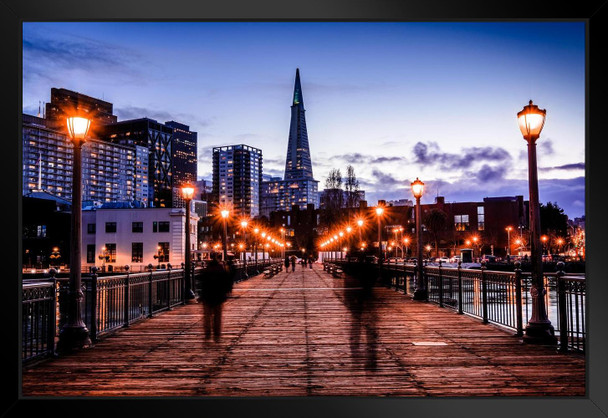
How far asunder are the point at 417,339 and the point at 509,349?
72.9 inches

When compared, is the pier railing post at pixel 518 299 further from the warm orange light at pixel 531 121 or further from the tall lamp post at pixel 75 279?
the tall lamp post at pixel 75 279

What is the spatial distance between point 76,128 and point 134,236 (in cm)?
6608

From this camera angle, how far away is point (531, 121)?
1069cm

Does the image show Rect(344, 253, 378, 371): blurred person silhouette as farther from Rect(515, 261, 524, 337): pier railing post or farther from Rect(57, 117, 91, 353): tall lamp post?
Rect(57, 117, 91, 353): tall lamp post

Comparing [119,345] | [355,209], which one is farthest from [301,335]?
[355,209]

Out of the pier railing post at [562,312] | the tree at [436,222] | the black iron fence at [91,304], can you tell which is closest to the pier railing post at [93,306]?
the black iron fence at [91,304]

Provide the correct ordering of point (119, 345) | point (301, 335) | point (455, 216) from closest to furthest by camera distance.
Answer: point (119, 345)
point (301, 335)
point (455, 216)

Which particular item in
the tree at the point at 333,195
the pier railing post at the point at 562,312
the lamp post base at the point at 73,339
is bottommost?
the lamp post base at the point at 73,339

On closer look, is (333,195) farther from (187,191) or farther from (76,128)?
(76,128)

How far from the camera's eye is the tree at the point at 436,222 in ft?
302

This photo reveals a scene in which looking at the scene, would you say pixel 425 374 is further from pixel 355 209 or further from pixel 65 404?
pixel 355 209

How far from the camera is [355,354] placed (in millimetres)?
9406

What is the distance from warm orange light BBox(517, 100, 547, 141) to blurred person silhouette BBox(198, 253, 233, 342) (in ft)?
22.3

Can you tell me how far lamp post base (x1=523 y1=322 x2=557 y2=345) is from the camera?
397 inches
